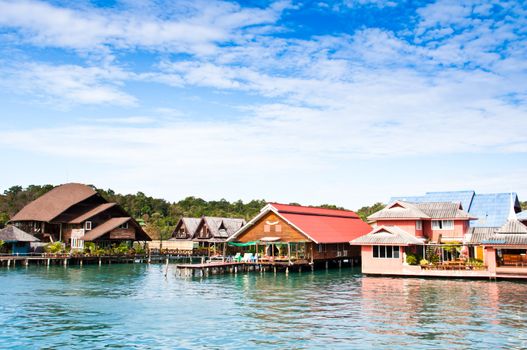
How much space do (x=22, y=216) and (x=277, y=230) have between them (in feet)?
139

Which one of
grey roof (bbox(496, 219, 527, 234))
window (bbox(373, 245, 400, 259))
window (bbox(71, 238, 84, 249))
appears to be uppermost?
grey roof (bbox(496, 219, 527, 234))

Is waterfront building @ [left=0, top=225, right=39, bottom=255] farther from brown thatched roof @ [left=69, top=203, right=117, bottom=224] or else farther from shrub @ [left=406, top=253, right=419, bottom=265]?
shrub @ [left=406, top=253, right=419, bottom=265]

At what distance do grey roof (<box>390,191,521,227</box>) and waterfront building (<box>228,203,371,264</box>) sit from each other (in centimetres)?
860

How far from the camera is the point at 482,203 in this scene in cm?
5828

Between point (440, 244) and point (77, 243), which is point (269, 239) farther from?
point (77, 243)

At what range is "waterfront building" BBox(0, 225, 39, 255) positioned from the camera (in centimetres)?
6725

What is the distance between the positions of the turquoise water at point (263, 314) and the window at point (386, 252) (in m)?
3.44

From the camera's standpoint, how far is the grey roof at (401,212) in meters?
51.2

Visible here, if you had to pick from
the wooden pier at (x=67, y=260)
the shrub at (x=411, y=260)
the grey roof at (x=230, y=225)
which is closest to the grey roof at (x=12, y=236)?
the wooden pier at (x=67, y=260)

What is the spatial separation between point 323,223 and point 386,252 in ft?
45.4

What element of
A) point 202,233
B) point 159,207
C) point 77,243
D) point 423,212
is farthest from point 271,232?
point 159,207

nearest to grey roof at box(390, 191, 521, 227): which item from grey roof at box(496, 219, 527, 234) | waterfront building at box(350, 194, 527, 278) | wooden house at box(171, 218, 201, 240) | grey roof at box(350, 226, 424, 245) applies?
waterfront building at box(350, 194, 527, 278)

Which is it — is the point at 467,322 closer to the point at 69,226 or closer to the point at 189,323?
the point at 189,323

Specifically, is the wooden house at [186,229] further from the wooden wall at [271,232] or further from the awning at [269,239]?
the awning at [269,239]
